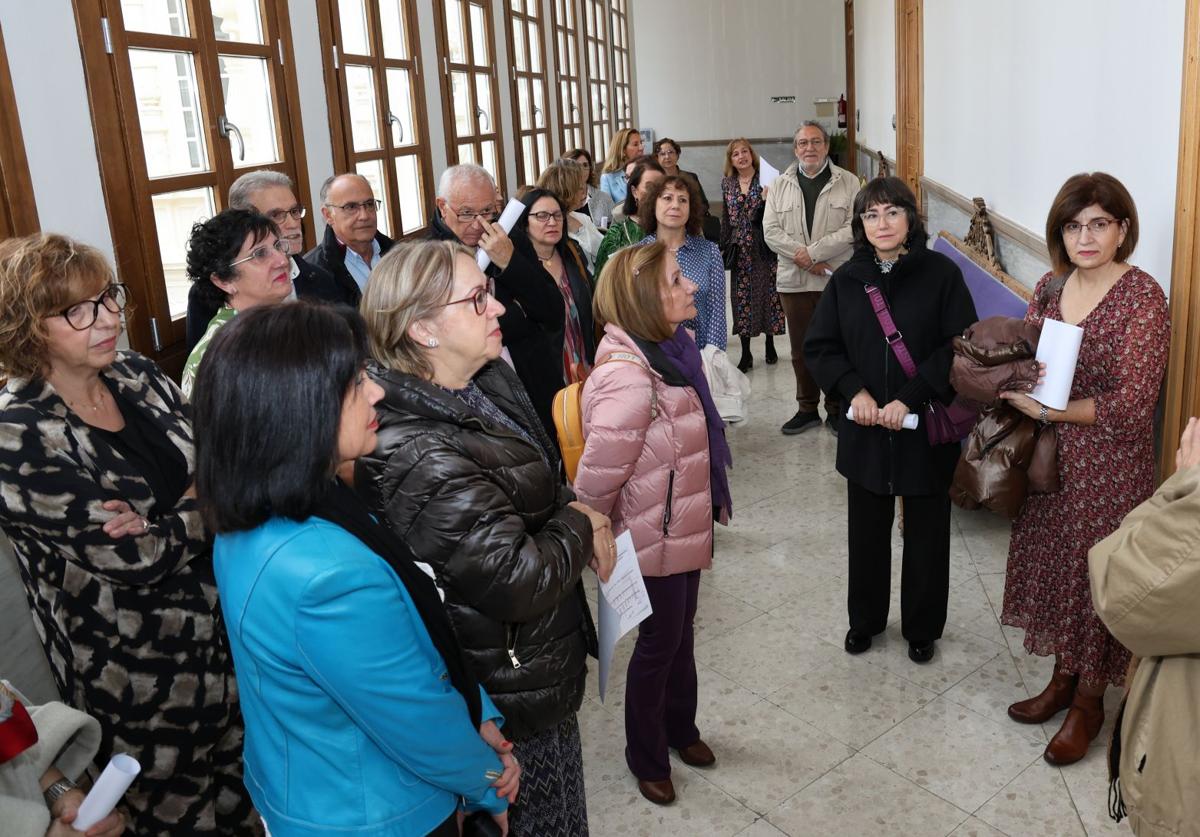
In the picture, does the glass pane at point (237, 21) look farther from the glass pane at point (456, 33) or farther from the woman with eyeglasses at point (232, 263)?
the glass pane at point (456, 33)

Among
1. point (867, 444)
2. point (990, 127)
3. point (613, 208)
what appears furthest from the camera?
point (613, 208)

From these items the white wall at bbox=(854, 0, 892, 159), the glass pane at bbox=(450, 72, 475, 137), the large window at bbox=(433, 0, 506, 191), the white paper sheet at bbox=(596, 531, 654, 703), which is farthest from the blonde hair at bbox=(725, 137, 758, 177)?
the white paper sheet at bbox=(596, 531, 654, 703)

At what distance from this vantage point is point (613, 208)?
7.55 metres

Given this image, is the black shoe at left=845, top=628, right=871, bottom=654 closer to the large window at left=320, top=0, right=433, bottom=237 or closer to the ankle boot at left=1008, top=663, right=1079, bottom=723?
the ankle boot at left=1008, top=663, right=1079, bottom=723

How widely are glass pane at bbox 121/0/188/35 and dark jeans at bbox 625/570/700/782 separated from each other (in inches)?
97.4

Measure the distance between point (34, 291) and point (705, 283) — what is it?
341 cm

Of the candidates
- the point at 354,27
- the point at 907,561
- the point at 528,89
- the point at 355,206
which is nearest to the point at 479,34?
the point at 528,89

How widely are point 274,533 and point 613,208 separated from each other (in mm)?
6468

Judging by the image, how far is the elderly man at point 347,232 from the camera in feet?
12.1

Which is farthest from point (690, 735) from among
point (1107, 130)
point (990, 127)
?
point (990, 127)

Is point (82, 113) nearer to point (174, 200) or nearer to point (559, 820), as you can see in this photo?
point (174, 200)

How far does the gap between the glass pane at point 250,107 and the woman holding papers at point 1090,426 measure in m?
2.97

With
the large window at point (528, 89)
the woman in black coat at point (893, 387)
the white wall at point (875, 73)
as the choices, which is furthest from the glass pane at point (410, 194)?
the white wall at point (875, 73)

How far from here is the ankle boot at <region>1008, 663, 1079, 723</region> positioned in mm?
2939
